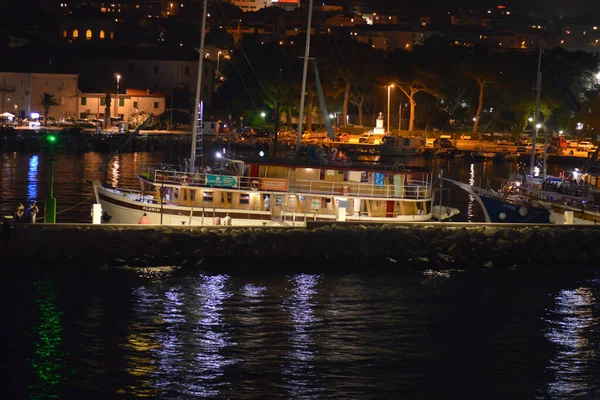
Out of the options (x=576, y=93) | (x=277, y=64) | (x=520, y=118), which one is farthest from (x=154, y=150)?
(x=576, y=93)

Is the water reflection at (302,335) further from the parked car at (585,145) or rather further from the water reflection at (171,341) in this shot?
the parked car at (585,145)

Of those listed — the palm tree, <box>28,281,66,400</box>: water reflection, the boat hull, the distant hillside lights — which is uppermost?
the distant hillside lights

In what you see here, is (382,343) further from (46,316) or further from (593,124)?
(593,124)

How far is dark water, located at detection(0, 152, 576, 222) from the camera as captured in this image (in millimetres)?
48375

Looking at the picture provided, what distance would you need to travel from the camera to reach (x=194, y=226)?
34500mm

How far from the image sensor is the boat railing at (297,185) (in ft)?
122

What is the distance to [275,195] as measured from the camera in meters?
37.4

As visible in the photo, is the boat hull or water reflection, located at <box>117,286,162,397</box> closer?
water reflection, located at <box>117,286,162,397</box>

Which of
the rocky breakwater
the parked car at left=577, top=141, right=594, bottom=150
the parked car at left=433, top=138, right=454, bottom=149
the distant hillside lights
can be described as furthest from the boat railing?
the distant hillside lights

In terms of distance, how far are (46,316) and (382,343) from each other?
8830mm

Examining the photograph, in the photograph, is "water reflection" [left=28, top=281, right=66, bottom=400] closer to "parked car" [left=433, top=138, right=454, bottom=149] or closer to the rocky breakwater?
the rocky breakwater

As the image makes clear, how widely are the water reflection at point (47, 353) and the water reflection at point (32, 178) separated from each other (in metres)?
23.2

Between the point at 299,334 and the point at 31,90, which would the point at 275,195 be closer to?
the point at 299,334

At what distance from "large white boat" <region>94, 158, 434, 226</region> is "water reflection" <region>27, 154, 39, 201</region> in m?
13.3
